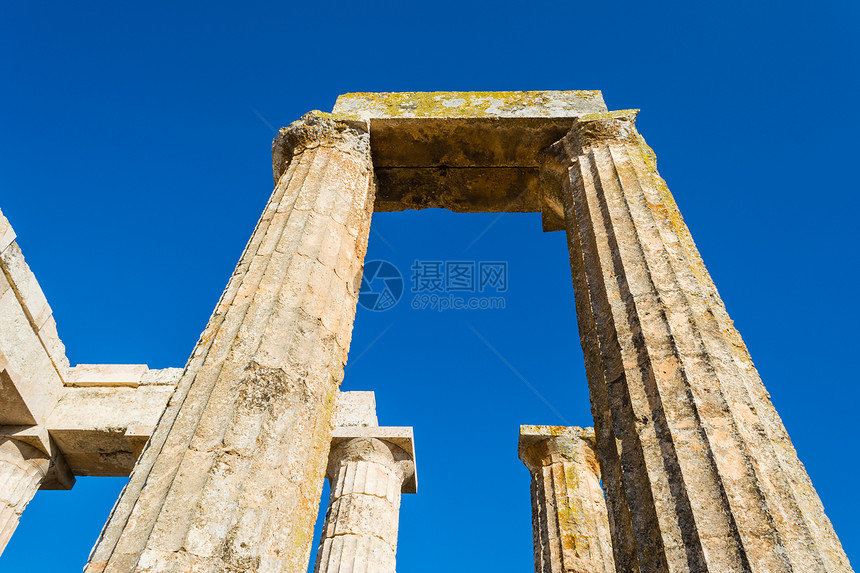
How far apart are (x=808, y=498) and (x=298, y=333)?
314cm

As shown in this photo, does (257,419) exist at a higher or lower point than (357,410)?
lower

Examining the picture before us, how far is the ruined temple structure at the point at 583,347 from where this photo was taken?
296cm

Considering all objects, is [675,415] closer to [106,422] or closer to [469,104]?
[469,104]

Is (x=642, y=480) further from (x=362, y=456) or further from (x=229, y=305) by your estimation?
(x=362, y=456)

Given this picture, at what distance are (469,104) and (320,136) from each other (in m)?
1.85

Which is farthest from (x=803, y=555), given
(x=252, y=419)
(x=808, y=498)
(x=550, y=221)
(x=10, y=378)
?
(x=10, y=378)

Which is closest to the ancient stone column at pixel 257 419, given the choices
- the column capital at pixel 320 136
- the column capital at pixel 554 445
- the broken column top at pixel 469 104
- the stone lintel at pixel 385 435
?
the column capital at pixel 320 136

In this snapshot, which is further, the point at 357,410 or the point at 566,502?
the point at 357,410

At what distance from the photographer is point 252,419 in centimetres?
349

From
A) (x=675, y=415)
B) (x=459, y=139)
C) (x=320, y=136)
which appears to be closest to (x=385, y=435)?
(x=459, y=139)

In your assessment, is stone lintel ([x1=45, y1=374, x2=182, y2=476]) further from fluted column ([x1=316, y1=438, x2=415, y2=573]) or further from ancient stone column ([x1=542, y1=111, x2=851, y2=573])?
ancient stone column ([x1=542, y1=111, x2=851, y2=573])

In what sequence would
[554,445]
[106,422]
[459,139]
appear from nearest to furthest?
[459,139]
[554,445]
[106,422]

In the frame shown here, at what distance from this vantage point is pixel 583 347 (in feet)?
15.0

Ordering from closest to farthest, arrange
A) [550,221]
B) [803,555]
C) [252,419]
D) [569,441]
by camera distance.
Result: [803,555] < [252,419] < [550,221] < [569,441]
